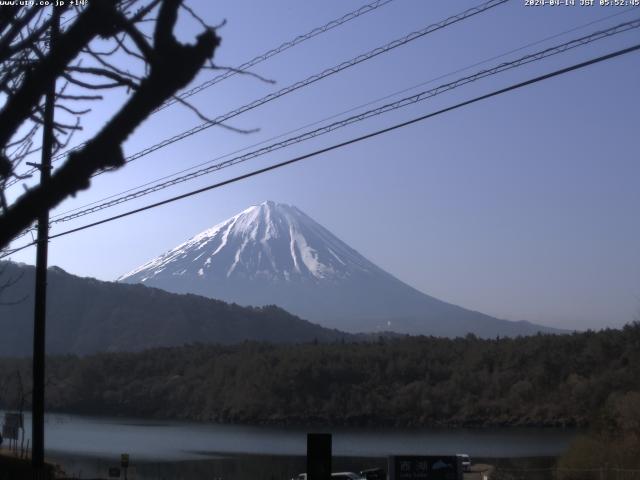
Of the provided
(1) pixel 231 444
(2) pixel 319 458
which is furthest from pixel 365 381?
(2) pixel 319 458

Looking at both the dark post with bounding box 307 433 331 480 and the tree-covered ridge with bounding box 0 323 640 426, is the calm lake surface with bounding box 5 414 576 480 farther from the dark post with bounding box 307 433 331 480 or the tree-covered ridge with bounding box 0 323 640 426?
the dark post with bounding box 307 433 331 480

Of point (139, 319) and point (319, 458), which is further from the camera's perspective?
point (139, 319)

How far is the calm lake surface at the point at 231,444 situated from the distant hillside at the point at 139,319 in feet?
227

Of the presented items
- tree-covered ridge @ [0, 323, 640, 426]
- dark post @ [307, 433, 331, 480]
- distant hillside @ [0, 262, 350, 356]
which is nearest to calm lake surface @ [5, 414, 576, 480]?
tree-covered ridge @ [0, 323, 640, 426]

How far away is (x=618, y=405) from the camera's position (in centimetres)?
3719

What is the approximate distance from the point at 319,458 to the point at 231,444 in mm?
48313

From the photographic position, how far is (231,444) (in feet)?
193

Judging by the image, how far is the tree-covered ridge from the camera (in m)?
77.6

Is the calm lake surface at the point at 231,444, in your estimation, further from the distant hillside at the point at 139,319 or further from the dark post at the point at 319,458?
the distant hillside at the point at 139,319

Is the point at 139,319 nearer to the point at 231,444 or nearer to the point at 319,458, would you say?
the point at 231,444

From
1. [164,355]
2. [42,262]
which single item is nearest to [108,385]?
[164,355]

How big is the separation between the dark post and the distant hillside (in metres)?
135

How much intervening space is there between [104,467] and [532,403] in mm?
44765

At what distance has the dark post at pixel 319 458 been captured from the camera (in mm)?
11867
